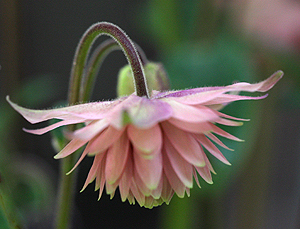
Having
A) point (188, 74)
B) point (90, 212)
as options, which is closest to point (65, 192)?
point (188, 74)

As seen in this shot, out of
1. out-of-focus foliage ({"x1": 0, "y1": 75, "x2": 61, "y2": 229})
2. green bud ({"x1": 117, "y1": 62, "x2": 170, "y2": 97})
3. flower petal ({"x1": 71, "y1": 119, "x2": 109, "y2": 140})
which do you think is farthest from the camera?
out-of-focus foliage ({"x1": 0, "y1": 75, "x2": 61, "y2": 229})

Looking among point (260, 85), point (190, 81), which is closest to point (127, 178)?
point (260, 85)

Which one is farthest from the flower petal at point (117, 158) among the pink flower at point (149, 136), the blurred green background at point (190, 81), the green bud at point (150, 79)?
the blurred green background at point (190, 81)

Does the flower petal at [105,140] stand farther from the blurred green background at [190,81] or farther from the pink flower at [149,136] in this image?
the blurred green background at [190,81]

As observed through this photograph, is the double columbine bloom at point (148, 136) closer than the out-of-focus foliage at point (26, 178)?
Yes

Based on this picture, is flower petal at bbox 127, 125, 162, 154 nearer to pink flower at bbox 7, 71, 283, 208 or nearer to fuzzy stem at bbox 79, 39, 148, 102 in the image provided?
pink flower at bbox 7, 71, 283, 208

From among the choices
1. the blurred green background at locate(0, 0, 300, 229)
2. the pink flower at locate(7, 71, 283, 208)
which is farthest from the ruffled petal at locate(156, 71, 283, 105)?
the blurred green background at locate(0, 0, 300, 229)

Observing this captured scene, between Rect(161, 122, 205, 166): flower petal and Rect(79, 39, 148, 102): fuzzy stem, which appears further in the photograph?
Rect(79, 39, 148, 102): fuzzy stem
